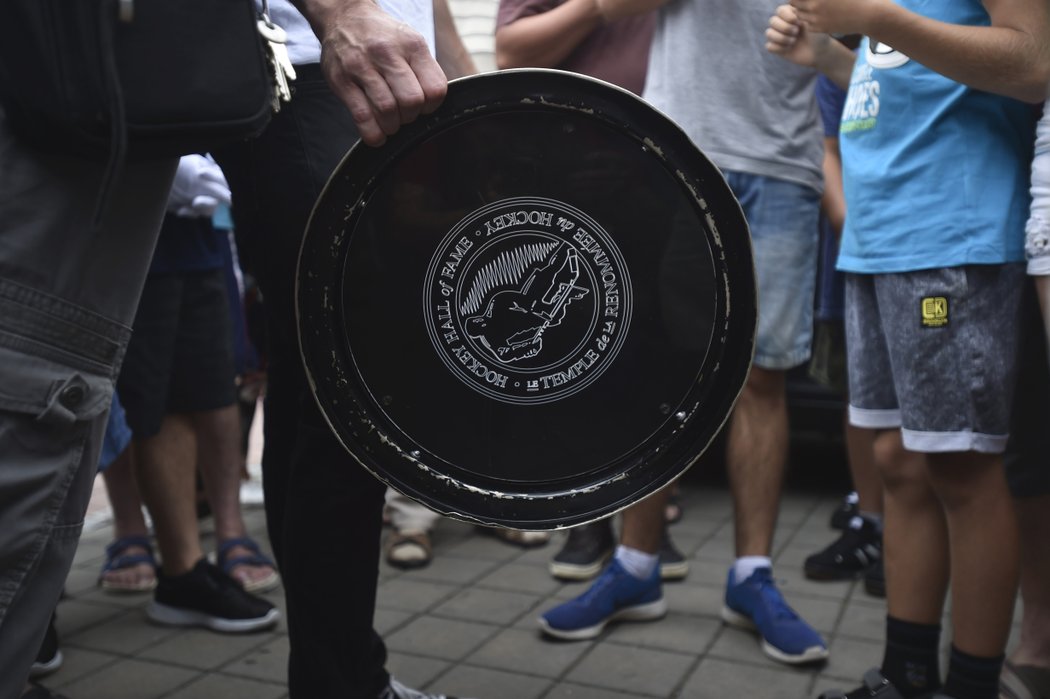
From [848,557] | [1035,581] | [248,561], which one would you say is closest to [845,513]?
[848,557]

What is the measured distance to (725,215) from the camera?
1.48 metres

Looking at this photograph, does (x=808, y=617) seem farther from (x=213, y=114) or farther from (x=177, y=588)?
(x=213, y=114)

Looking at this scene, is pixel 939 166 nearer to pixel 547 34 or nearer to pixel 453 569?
pixel 547 34

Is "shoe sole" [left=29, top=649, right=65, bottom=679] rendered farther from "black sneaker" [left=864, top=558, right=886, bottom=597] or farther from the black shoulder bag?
"black sneaker" [left=864, top=558, right=886, bottom=597]

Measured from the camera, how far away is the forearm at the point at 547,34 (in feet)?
9.76

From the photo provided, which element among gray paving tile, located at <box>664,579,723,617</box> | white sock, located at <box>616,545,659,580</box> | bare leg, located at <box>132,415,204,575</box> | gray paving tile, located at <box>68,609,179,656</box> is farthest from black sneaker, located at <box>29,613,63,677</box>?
gray paving tile, located at <box>664,579,723,617</box>

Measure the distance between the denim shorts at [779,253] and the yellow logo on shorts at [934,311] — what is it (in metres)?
0.77

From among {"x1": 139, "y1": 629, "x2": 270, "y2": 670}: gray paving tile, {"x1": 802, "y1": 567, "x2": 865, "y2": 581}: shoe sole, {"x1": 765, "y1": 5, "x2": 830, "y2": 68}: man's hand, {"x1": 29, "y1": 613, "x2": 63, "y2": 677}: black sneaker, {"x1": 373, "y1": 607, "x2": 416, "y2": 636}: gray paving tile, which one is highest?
{"x1": 765, "y1": 5, "x2": 830, "y2": 68}: man's hand

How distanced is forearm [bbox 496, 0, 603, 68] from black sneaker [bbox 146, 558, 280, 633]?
171 centimetres

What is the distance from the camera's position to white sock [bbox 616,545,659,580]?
2859 millimetres

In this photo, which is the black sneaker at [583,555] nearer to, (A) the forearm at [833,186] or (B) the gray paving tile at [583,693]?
(B) the gray paving tile at [583,693]

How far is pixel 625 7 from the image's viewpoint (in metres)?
2.75

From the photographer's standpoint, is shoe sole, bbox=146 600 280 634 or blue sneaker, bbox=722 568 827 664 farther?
shoe sole, bbox=146 600 280 634

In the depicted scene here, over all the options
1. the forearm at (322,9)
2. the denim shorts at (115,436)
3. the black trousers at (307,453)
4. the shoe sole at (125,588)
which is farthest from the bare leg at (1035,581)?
the shoe sole at (125,588)
